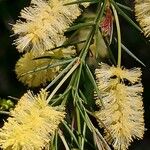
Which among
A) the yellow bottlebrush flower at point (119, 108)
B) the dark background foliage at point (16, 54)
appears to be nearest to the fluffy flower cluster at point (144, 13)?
the yellow bottlebrush flower at point (119, 108)

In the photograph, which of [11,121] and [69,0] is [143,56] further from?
[11,121]

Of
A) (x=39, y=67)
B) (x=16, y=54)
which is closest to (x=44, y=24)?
(x=39, y=67)

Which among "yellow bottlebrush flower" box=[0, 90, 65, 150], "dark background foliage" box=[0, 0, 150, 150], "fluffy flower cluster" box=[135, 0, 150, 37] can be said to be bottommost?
"dark background foliage" box=[0, 0, 150, 150]

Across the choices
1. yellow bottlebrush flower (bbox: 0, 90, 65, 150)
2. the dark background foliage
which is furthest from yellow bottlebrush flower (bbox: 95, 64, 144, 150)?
the dark background foliage

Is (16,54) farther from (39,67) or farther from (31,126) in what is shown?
(31,126)

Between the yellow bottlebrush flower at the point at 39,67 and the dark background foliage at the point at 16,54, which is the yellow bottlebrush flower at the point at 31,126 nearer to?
Answer: the yellow bottlebrush flower at the point at 39,67

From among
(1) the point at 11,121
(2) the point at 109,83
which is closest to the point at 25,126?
(1) the point at 11,121

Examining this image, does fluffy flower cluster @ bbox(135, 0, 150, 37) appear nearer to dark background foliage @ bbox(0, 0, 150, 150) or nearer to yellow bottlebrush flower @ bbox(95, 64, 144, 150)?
yellow bottlebrush flower @ bbox(95, 64, 144, 150)
